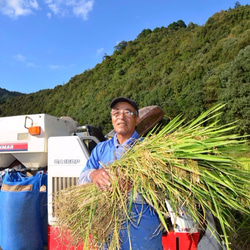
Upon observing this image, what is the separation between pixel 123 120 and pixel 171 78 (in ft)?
107

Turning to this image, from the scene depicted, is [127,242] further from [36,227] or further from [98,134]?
[98,134]

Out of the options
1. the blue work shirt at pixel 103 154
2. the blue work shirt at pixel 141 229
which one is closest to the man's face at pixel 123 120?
the blue work shirt at pixel 103 154

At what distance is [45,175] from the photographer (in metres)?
2.73

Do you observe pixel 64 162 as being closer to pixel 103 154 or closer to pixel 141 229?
pixel 103 154

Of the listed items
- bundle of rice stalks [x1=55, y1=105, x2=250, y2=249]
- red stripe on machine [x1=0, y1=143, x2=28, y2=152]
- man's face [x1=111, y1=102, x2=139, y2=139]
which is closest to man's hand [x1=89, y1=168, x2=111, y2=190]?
bundle of rice stalks [x1=55, y1=105, x2=250, y2=249]

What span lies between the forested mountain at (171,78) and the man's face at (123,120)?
36.1 inches

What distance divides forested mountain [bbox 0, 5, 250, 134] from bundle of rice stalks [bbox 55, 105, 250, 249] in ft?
2.34

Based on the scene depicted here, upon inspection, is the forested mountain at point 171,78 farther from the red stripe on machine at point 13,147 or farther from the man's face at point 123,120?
the red stripe on machine at point 13,147

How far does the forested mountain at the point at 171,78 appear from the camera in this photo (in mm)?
20609

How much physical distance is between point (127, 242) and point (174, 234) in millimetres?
360

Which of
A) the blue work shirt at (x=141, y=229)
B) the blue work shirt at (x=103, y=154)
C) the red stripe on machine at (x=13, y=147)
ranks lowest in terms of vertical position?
the blue work shirt at (x=141, y=229)

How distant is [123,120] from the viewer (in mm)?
2176

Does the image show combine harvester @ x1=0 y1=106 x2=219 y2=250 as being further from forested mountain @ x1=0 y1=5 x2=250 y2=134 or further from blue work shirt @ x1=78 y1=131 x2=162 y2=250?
forested mountain @ x1=0 y1=5 x2=250 y2=134

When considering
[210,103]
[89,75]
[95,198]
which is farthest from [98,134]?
[89,75]
